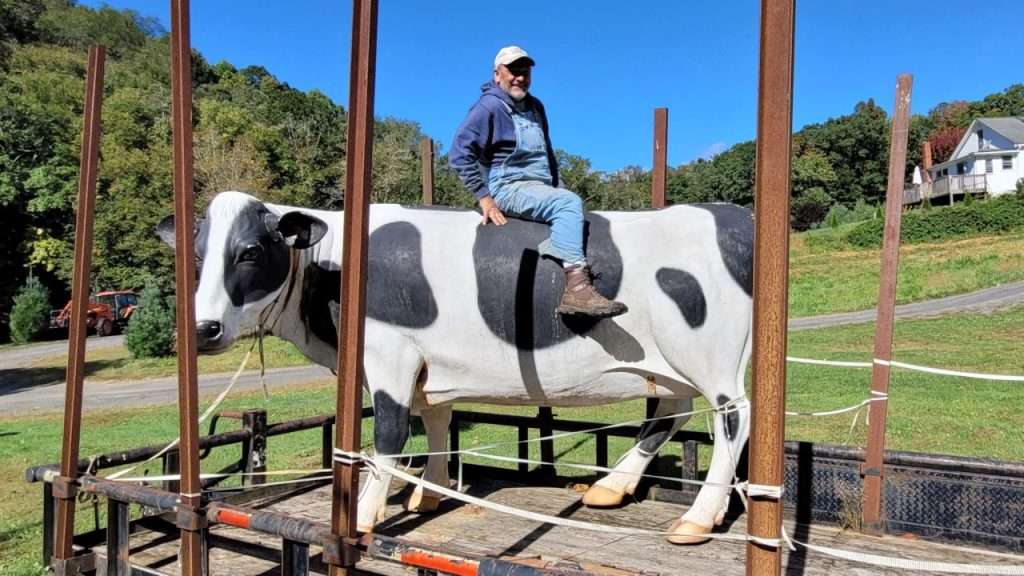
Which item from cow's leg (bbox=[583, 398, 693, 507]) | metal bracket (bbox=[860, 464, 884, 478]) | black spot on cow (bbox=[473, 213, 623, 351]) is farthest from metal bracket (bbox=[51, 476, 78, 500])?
metal bracket (bbox=[860, 464, 884, 478])

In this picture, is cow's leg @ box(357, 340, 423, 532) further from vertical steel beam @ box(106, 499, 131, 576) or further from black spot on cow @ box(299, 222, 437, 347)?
vertical steel beam @ box(106, 499, 131, 576)

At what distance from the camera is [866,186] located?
5809 cm

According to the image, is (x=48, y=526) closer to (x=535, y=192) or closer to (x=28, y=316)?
(x=535, y=192)

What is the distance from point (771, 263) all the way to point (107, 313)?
104 ft

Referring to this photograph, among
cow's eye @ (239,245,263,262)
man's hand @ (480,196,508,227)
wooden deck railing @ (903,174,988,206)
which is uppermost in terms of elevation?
wooden deck railing @ (903,174,988,206)

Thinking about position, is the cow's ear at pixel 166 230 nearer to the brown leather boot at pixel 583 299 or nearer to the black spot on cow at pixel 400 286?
the black spot on cow at pixel 400 286

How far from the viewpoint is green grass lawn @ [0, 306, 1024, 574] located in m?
6.65

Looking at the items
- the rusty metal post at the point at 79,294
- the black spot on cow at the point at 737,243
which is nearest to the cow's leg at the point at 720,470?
the black spot on cow at the point at 737,243

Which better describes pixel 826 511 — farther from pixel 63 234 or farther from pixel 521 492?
pixel 63 234

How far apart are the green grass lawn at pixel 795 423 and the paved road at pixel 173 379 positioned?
1254mm

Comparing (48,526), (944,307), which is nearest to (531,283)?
(48,526)

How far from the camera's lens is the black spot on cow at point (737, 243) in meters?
3.39

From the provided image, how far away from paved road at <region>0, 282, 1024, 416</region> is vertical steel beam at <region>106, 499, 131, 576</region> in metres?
10.2

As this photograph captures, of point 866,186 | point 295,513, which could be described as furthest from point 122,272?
point 866,186
